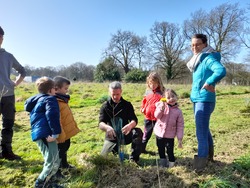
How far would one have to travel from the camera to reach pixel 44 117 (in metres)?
2.85

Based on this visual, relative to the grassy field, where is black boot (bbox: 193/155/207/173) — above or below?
above

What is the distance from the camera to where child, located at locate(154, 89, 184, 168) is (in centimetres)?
343

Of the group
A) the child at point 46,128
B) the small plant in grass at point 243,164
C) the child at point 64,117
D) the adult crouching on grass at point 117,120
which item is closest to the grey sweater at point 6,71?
the child at point 64,117

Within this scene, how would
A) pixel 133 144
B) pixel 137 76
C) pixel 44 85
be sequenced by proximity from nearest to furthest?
pixel 44 85
pixel 133 144
pixel 137 76

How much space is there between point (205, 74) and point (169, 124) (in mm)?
904

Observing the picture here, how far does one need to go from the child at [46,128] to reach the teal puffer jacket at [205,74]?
1.88 metres

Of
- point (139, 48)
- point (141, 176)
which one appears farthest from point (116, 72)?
point (141, 176)

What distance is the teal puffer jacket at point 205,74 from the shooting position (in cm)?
288

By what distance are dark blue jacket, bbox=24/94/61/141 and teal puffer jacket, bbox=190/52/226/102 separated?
6.16 feet

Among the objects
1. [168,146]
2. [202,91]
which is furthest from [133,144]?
[202,91]

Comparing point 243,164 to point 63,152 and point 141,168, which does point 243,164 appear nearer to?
point 141,168

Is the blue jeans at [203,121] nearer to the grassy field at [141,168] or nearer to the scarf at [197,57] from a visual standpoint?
the grassy field at [141,168]

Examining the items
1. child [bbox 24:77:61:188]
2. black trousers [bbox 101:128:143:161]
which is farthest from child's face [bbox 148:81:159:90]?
child [bbox 24:77:61:188]

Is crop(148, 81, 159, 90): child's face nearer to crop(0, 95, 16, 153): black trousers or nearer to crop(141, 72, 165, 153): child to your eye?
crop(141, 72, 165, 153): child
